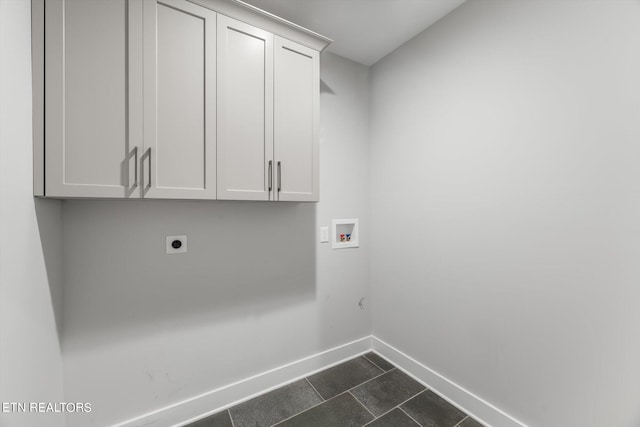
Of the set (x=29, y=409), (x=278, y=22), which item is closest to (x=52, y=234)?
(x=29, y=409)

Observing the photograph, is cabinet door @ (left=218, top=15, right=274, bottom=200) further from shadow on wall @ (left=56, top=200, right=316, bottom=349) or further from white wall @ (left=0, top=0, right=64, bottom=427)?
white wall @ (left=0, top=0, right=64, bottom=427)

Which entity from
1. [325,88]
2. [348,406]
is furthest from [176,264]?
[325,88]

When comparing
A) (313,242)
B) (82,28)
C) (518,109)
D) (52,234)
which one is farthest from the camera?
(313,242)

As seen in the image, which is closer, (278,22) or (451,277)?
(278,22)

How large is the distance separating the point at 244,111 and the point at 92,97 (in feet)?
2.06

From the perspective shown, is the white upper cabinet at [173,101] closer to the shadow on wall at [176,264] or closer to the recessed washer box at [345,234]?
the shadow on wall at [176,264]

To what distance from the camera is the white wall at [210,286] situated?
4.17ft

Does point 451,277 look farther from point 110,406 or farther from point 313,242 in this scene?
point 110,406

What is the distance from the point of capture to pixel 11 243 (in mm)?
830

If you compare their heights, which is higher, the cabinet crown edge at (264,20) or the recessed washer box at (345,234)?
the cabinet crown edge at (264,20)

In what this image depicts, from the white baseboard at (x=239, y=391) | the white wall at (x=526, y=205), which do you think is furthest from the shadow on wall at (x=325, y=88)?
the white baseboard at (x=239, y=391)

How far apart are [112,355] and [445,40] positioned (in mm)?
2732

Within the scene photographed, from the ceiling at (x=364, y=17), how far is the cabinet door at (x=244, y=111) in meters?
0.39

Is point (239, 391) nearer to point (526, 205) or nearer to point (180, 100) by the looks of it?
point (180, 100)
